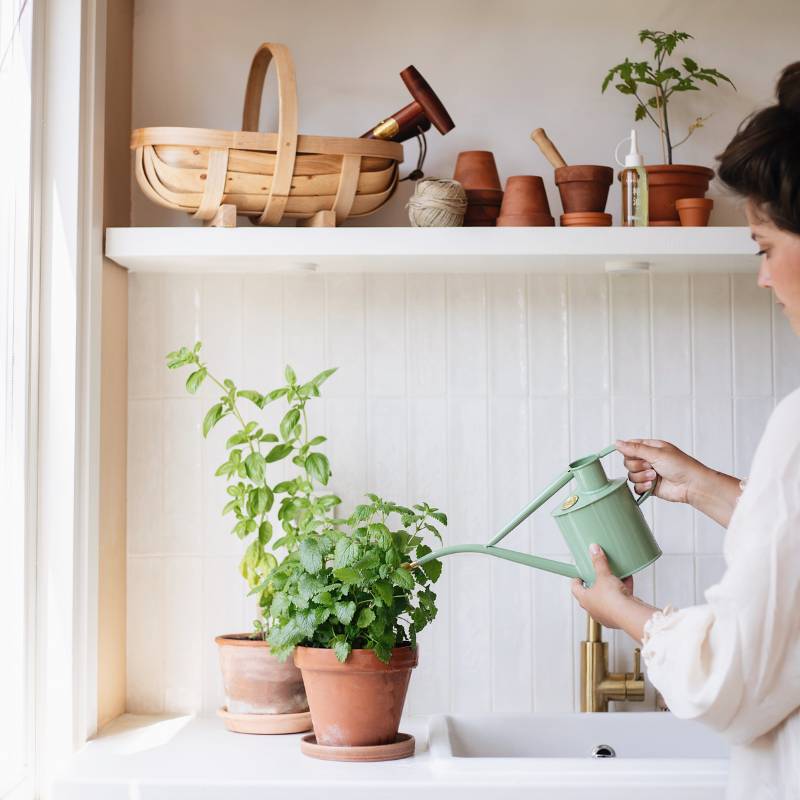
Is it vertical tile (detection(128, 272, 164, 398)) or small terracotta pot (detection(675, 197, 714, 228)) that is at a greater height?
small terracotta pot (detection(675, 197, 714, 228))

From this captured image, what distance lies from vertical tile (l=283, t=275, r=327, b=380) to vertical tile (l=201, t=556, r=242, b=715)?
0.38m

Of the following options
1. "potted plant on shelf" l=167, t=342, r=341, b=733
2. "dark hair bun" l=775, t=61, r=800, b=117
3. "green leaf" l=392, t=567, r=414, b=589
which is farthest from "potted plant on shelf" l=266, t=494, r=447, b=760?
"dark hair bun" l=775, t=61, r=800, b=117

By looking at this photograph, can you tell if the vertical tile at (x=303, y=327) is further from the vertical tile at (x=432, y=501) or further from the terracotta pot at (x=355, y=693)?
the terracotta pot at (x=355, y=693)

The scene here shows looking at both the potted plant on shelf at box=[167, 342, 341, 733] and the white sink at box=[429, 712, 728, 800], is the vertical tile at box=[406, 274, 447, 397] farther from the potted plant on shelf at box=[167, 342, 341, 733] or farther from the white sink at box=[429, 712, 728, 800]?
the white sink at box=[429, 712, 728, 800]

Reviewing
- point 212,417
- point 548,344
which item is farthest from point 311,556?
point 548,344

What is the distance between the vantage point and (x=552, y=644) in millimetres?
1946

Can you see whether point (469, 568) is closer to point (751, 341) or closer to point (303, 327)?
point (303, 327)

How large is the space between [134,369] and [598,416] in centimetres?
87

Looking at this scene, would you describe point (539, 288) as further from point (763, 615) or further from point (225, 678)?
point (763, 615)

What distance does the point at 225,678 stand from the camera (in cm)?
179

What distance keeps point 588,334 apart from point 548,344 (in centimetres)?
8

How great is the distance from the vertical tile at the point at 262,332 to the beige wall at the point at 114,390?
222 millimetres

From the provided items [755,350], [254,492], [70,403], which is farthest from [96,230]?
[755,350]

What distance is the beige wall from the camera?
182 centimetres
